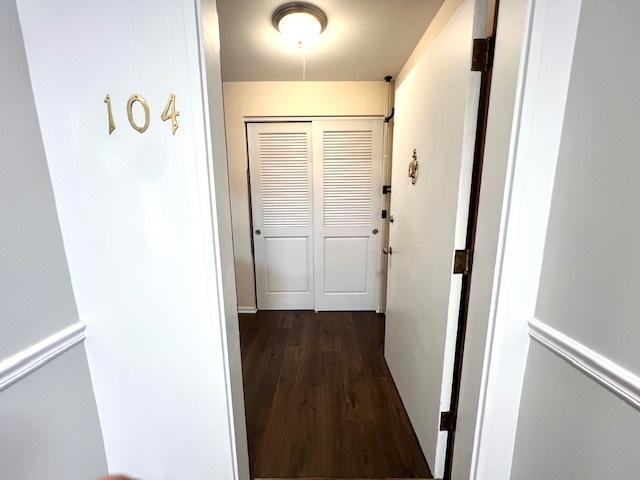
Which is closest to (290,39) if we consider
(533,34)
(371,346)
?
(533,34)

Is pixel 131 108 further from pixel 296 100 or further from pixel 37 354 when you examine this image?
pixel 296 100

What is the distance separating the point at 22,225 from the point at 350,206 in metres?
2.22

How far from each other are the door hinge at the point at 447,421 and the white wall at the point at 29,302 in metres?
1.31

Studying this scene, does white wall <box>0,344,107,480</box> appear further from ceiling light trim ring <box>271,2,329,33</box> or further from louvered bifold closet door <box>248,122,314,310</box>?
louvered bifold closet door <box>248,122,314,310</box>

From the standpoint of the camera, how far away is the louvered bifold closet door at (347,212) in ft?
7.90

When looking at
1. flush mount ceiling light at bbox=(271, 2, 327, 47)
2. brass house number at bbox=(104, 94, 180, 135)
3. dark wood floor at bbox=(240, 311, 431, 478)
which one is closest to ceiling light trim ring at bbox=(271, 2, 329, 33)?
flush mount ceiling light at bbox=(271, 2, 327, 47)

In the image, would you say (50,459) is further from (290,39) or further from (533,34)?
(290,39)

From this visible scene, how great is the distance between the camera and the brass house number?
639 mm

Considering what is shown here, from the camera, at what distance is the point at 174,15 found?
0.61 metres

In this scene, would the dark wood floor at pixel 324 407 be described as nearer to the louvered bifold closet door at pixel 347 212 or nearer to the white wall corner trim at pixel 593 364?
the louvered bifold closet door at pixel 347 212

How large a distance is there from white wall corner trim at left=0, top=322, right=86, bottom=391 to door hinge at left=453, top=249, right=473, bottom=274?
1.25m

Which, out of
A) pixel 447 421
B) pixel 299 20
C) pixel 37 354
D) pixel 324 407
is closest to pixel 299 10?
pixel 299 20

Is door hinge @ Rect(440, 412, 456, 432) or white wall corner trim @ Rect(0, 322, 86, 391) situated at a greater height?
white wall corner trim @ Rect(0, 322, 86, 391)

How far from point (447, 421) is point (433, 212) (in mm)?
905
